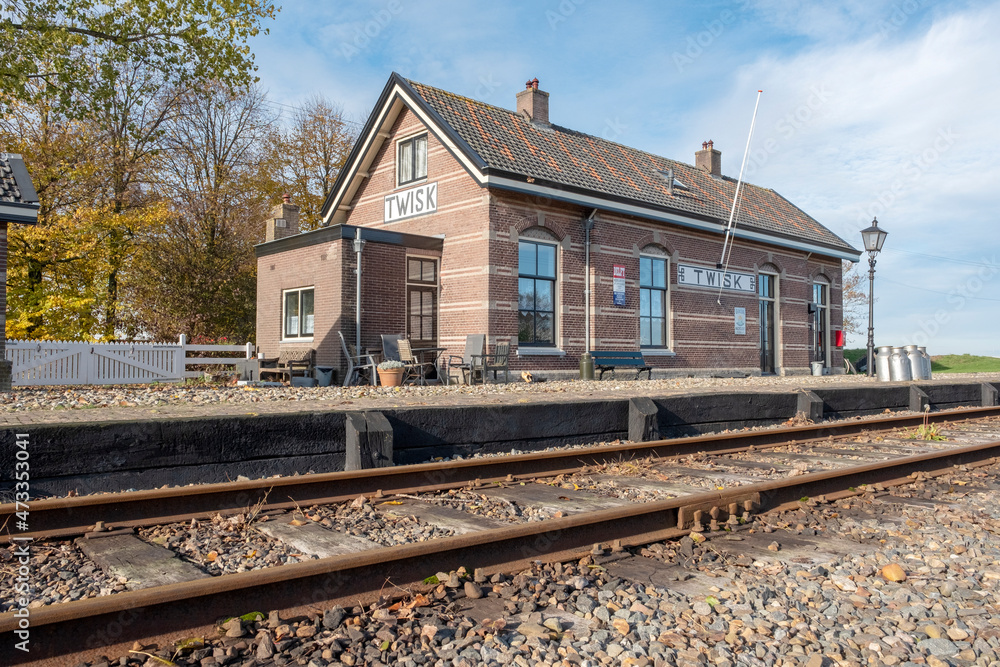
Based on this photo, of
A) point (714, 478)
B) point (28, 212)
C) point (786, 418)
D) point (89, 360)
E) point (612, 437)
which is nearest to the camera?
point (714, 478)

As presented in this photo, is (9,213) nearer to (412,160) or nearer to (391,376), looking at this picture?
(391,376)

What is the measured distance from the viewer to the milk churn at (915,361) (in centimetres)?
2027

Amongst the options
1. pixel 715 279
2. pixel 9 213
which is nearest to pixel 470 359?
pixel 715 279

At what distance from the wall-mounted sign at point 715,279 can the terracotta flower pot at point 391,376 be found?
372 inches

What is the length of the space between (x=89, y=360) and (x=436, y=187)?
8.98m

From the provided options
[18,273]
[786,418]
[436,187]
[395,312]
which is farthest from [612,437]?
[18,273]

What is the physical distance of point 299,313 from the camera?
62.8ft

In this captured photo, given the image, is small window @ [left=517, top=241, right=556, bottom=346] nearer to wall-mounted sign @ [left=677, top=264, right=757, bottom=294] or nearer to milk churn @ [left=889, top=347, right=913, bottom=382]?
wall-mounted sign @ [left=677, top=264, right=757, bottom=294]

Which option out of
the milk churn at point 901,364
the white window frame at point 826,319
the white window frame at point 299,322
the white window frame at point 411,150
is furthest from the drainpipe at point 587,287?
the white window frame at point 826,319

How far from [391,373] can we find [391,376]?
72 mm

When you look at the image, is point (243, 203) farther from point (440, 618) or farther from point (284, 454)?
point (440, 618)

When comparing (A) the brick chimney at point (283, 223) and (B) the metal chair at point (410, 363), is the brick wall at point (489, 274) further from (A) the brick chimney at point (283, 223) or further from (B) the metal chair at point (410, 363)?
(A) the brick chimney at point (283, 223)

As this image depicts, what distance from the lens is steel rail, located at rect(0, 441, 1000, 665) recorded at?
2654 millimetres

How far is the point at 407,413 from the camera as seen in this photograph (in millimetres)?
7227
